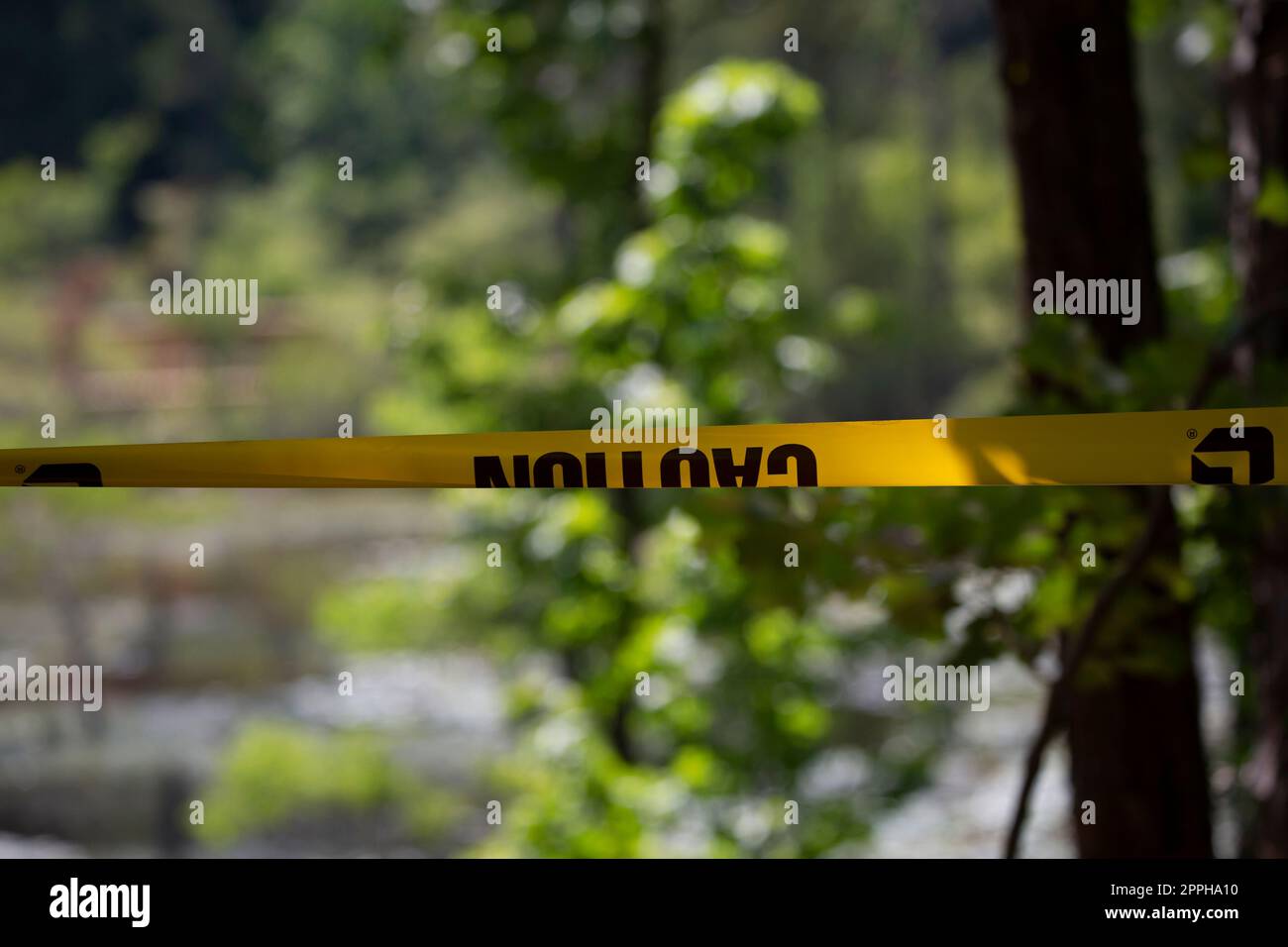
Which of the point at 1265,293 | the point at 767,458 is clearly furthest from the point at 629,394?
the point at 767,458

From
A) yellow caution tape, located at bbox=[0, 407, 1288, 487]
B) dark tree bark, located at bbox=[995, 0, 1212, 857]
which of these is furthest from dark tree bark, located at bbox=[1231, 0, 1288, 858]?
yellow caution tape, located at bbox=[0, 407, 1288, 487]

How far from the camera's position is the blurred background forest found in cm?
277

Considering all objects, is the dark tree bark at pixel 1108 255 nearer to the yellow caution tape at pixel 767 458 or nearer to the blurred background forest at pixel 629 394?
the blurred background forest at pixel 629 394

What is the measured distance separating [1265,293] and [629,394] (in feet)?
8.72

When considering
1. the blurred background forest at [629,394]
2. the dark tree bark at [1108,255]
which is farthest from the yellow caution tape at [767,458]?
the dark tree bark at [1108,255]

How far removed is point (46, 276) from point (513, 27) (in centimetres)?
1408

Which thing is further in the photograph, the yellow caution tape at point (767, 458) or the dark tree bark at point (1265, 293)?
the dark tree bark at point (1265, 293)

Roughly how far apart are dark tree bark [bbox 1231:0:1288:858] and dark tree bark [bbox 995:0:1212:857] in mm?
216

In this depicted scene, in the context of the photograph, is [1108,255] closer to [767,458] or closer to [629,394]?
[767,458]

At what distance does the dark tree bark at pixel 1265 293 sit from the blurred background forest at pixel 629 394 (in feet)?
0.04

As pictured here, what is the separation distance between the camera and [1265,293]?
304 centimetres

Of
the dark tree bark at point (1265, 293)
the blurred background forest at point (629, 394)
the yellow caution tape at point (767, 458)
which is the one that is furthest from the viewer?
the dark tree bark at point (1265, 293)

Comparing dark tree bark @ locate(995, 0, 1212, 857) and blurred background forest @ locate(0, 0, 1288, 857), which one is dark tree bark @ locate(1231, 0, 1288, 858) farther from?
dark tree bark @ locate(995, 0, 1212, 857)

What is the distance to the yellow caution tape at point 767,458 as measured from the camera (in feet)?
5.77
